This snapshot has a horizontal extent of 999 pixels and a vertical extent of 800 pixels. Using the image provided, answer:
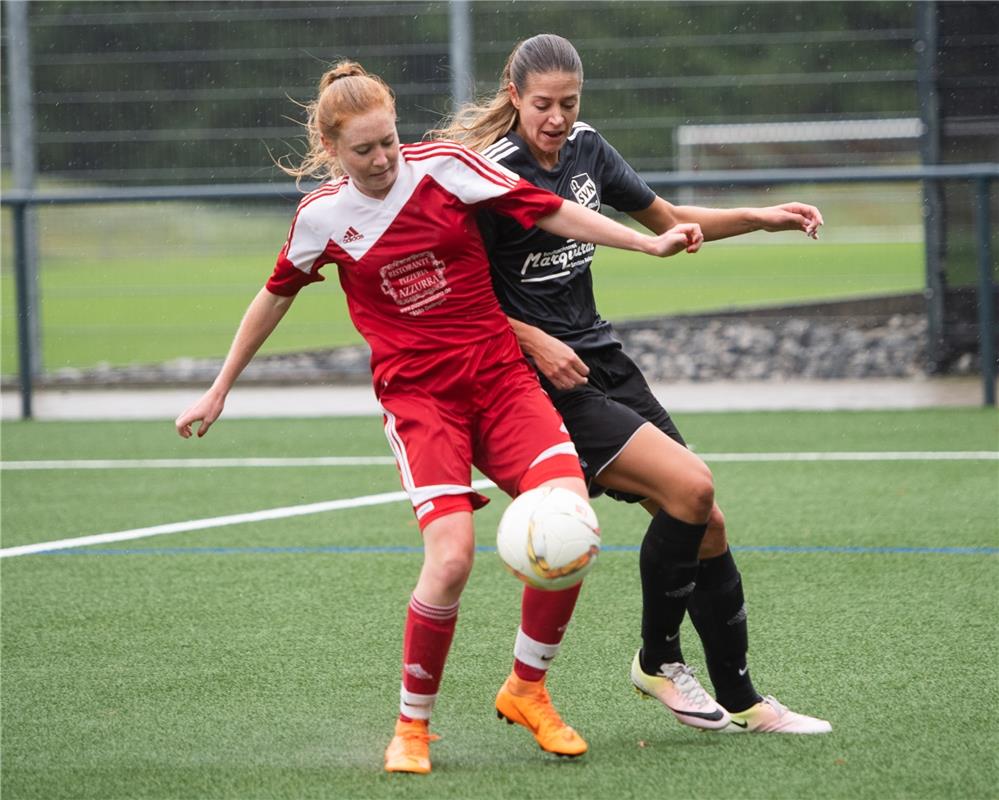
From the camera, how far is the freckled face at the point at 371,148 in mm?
3600

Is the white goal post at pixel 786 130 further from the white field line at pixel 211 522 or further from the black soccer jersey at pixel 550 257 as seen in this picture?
the black soccer jersey at pixel 550 257

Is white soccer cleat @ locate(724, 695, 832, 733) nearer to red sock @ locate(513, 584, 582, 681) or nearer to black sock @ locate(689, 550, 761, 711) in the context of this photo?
black sock @ locate(689, 550, 761, 711)

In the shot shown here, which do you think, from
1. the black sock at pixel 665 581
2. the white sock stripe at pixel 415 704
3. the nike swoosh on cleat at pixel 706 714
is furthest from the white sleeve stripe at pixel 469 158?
the nike swoosh on cleat at pixel 706 714

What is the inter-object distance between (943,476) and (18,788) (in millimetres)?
5095

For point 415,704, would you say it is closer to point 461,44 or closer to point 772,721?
point 772,721

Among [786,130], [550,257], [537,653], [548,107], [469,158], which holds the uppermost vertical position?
[786,130]

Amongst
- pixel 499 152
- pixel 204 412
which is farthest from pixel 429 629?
pixel 499 152

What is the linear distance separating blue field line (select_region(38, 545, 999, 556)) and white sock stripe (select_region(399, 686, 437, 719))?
241cm

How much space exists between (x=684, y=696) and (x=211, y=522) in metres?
3.43

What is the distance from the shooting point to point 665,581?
3.86 meters

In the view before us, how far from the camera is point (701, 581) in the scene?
398cm

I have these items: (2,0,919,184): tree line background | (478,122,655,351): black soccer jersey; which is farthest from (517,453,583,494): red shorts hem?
(2,0,919,184): tree line background

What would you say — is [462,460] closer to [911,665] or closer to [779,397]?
[911,665]

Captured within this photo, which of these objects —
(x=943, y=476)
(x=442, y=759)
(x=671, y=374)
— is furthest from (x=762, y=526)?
(x=671, y=374)
